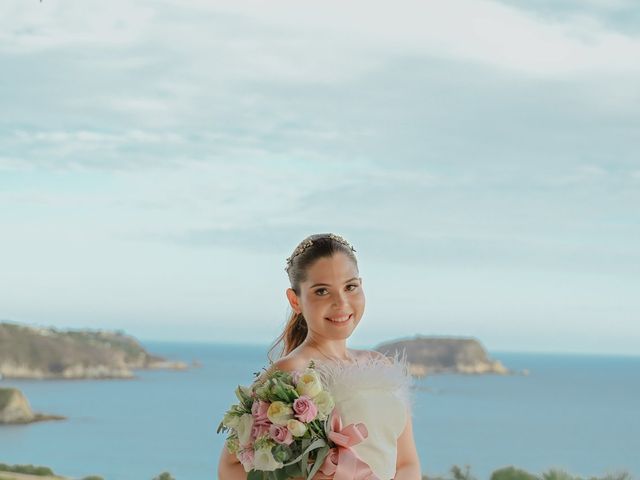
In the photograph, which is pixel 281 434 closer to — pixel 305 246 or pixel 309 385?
pixel 309 385

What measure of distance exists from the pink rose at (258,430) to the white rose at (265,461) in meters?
0.04

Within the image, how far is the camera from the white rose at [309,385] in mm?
2348

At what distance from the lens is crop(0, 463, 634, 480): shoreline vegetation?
20.7 feet

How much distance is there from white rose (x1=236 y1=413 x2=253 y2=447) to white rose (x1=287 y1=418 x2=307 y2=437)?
11 centimetres

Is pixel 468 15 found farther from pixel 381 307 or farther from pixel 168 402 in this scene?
pixel 168 402

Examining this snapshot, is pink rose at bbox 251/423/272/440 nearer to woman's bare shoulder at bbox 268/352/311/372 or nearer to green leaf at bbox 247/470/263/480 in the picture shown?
green leaf at bbox 247/470/263/480

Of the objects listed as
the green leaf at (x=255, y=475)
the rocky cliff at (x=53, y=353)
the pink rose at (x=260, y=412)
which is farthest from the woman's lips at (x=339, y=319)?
the rocky cliff at (x=53, y=353)

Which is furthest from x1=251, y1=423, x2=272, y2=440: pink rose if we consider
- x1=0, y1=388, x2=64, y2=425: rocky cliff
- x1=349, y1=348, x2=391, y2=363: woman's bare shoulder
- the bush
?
x1=0, y1=388, x2=64, y2=425: rocky cliff

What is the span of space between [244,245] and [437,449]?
601 inches

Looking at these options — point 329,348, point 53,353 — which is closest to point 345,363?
point 329,348

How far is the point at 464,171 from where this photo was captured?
19.6 m

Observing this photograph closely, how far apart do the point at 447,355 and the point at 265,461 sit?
866 inches

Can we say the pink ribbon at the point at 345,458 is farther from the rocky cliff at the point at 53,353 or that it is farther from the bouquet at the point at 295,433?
the rocky cliff at the point at 53,353

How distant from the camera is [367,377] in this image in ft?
8.21
